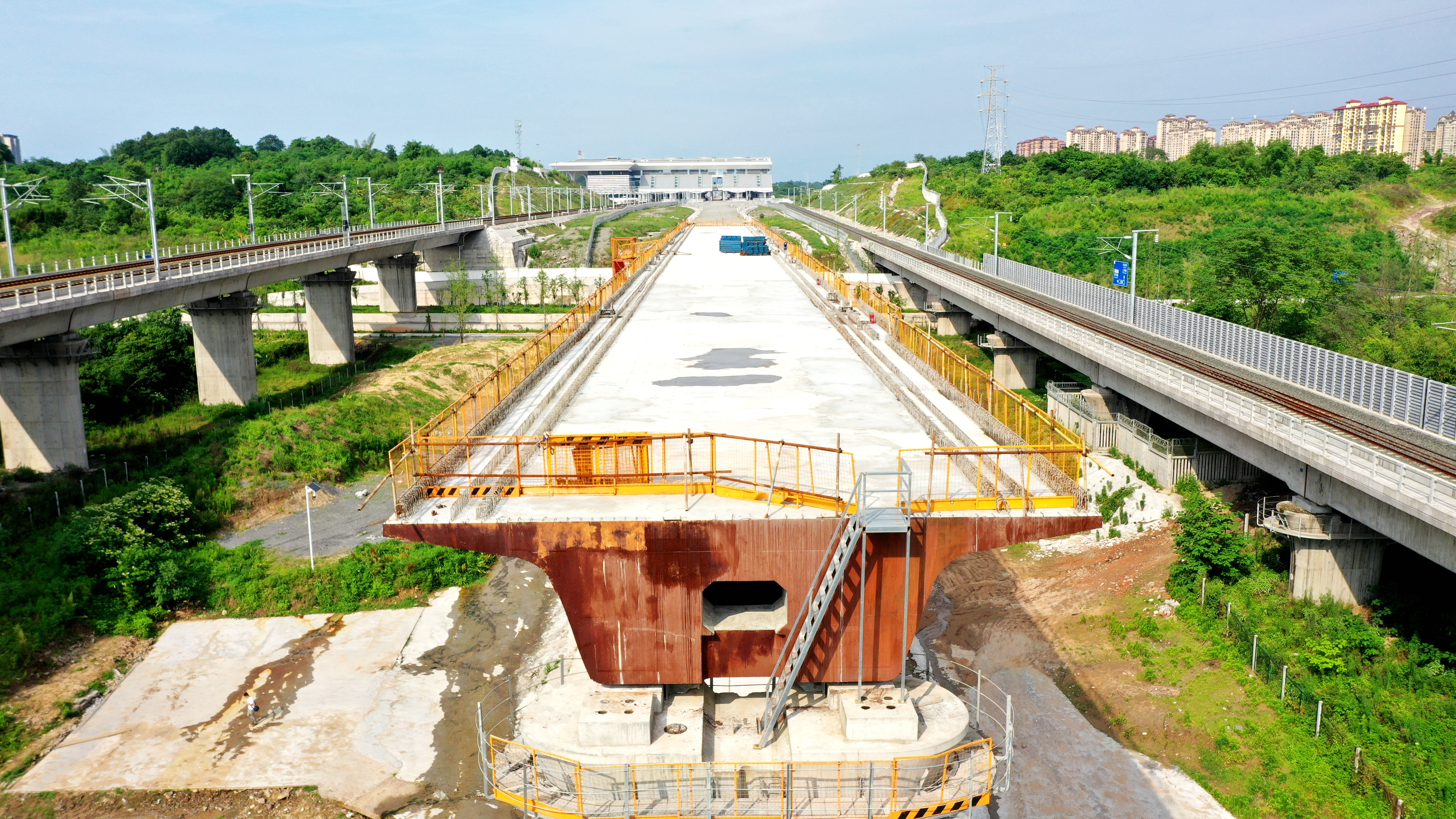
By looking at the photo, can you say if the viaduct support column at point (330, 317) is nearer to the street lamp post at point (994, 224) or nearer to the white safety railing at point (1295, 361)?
the white safety railing at point (1295, 361)

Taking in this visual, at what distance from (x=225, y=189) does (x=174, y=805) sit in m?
96.2

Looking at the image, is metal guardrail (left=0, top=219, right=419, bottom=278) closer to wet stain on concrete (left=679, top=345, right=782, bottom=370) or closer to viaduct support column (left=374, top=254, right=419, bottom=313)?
viaduct support column (left=374, top=254, right=419, bottom=313)

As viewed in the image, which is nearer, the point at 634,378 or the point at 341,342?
the point at 634,378

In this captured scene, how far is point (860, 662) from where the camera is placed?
15852 mm

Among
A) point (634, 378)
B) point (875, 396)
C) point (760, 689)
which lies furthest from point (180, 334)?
point (760, 689)

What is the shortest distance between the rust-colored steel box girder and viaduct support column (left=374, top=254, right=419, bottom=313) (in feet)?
223

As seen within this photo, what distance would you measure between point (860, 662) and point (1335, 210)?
9722 cm

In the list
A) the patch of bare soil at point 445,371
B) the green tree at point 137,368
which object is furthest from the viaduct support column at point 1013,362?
the green tree at point 137,368

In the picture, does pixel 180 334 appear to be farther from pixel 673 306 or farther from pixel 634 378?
pixel 634 378

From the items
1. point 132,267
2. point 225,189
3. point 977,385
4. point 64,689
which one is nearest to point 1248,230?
point 977,385

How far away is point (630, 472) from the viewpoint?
58.2 feet

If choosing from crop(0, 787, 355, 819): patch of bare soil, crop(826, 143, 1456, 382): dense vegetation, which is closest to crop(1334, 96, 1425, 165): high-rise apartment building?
crop(826, 143, 1456, 382): dense vegetation

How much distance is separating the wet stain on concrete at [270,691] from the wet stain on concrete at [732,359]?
13302mm

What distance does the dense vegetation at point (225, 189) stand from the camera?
282 feet
